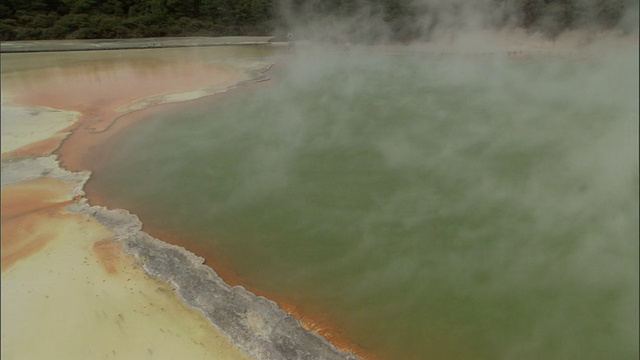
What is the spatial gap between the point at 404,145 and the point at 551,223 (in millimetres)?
3530

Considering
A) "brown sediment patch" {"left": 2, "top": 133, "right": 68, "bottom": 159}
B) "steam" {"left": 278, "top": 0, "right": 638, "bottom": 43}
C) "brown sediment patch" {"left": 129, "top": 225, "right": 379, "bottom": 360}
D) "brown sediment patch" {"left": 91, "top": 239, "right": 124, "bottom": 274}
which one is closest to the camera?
"brown sediment patch" {"left": 129, "top": 225, "right": 379, "bottom": 360}

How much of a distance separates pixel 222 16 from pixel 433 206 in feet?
64.0

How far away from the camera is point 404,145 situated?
9.46 meters

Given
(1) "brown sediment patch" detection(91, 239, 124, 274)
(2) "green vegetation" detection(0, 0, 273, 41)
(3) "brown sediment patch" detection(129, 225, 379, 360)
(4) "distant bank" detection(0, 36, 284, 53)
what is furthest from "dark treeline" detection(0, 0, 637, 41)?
(1) "brown sediment patch" detection(91, 239, 124, 274)

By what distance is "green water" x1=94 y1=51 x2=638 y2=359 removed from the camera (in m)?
5.12

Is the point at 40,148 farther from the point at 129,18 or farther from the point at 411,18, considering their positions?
the point at 411,18

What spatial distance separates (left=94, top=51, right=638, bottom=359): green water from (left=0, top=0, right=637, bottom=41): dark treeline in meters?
7.55

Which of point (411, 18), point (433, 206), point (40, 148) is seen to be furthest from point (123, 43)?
point (433, 206)

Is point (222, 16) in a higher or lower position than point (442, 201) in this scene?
higher

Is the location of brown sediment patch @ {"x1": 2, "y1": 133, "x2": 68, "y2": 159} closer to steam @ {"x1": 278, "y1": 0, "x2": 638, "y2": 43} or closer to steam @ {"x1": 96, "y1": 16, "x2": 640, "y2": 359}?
steam @ {"x1": 96, "y1": 16, "x2": 640, "y2": 359}

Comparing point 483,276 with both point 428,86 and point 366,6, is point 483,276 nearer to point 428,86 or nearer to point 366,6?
point 428,86

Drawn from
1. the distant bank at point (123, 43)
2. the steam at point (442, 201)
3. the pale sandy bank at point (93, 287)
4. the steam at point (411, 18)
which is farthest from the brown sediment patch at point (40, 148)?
the steam at point (411, 18)

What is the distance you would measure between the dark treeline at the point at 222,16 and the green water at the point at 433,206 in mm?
7555

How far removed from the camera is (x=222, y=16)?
23422 millimetres
